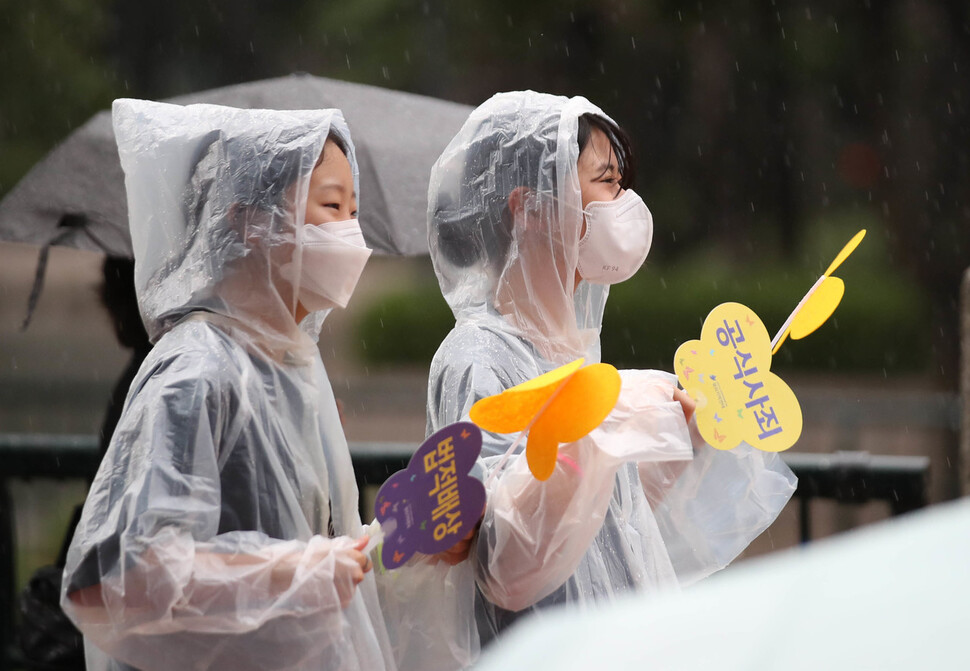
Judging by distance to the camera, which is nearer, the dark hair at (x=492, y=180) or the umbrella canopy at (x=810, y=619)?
the umbrella canopy at (x=810, y=619)

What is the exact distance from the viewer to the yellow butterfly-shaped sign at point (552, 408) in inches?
75.6

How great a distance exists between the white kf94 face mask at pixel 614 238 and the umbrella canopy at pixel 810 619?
1.21 metres

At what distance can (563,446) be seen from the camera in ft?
6.85

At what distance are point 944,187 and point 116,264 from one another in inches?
423

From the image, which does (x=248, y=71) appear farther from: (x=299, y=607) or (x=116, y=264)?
(x=299, y=607)

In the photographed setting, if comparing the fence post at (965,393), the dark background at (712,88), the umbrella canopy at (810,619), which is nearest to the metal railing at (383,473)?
the fence post at (965,393)

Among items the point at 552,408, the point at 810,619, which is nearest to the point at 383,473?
the point at 552,408

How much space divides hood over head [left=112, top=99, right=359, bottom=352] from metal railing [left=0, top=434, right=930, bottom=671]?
5.47ft

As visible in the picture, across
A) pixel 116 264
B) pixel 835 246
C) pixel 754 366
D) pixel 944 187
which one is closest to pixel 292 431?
pixel 754 366

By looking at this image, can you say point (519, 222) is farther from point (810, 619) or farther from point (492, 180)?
point (810, 619)

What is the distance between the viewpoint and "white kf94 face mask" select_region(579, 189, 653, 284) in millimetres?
2385

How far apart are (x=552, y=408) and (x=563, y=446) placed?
160 mm

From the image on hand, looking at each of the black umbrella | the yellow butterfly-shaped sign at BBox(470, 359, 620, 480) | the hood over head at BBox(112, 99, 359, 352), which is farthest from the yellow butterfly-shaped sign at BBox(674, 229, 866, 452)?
the black umbrella

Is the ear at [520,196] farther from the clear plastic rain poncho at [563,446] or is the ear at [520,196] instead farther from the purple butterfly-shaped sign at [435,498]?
the purple butterfly-shaped sign at [435,498]
